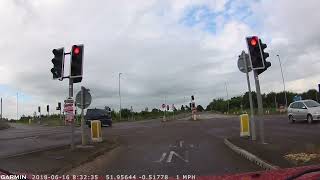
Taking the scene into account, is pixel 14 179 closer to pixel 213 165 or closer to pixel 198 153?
pixel 213 165

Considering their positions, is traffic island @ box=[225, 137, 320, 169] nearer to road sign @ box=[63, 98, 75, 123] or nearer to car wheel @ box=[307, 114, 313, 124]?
road sign @ box=[63, 98, 75, 123]

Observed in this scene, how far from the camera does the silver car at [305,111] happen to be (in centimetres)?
3544

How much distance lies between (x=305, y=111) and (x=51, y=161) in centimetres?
2448

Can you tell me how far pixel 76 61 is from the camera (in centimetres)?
1983

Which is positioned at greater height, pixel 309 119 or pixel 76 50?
pixel 76 50

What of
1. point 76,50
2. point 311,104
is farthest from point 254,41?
point 311,104

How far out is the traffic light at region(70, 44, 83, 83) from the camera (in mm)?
19766

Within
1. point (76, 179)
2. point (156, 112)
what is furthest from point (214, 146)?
point (156, 112)

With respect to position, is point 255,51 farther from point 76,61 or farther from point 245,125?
point 76,61

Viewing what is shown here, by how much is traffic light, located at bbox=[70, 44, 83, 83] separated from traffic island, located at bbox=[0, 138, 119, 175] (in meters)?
2.85

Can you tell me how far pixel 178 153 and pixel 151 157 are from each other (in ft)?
5.00

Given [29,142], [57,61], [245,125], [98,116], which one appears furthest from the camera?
[98,116]

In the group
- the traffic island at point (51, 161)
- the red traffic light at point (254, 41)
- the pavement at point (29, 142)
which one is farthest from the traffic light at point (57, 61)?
the red traffic light at point (254, 41)

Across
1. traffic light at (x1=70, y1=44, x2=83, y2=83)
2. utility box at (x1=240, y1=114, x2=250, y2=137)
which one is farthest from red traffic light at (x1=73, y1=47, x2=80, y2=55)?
utility box at (x1=240, y1=114, x2=250, y2=137)
